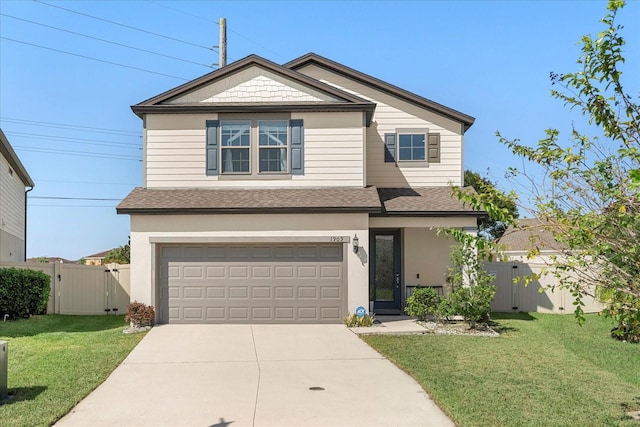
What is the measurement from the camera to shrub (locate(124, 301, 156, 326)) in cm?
1537

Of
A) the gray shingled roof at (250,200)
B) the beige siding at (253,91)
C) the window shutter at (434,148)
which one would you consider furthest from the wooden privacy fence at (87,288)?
the window shutter at (434,148)

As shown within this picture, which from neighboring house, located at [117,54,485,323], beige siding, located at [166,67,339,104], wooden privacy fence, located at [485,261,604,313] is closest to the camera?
neighboring house, located at [117,54,485,323]

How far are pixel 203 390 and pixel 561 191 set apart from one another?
5785 millimetres

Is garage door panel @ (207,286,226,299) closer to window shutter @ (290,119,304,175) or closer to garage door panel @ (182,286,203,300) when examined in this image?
garage door panel @ (182,286,203,300)

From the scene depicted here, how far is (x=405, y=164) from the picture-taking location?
19.2 metres

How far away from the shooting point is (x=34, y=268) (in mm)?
18406

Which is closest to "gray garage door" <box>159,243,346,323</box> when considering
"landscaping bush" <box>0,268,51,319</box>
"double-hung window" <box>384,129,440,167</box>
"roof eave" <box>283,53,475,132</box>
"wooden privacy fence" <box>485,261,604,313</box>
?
"landscaping bush" <box>0,268,51,319</box>

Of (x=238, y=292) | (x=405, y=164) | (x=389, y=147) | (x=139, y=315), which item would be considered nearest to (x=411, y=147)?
(x=405, y=164)

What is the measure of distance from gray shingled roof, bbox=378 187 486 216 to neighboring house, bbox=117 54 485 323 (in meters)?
0.04

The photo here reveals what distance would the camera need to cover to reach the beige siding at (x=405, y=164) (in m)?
19.1

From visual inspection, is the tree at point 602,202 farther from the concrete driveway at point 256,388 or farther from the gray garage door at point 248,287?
the gray garage door at point 248,287

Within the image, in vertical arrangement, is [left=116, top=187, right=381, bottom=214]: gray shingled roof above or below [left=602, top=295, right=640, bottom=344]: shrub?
above

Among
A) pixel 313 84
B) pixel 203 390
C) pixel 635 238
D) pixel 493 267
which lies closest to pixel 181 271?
pixel 313 84

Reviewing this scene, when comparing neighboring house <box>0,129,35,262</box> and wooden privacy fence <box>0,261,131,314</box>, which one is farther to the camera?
neighboring house <box>0,129,35,262</box>
